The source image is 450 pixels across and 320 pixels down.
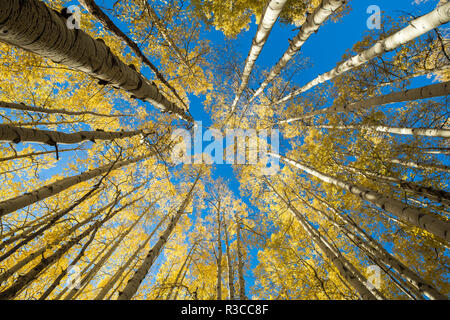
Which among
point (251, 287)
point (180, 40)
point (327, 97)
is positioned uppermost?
point (180, 40)

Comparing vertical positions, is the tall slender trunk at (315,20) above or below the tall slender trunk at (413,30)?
above

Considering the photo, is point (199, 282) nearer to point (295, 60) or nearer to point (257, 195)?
point (257, 195)

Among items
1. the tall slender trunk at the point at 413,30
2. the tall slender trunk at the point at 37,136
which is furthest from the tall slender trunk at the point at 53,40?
the tall slender trunk at the point at 413,30

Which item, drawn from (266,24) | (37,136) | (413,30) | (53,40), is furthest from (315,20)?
(37,136)

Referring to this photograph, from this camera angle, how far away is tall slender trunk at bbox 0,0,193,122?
977 millimetres

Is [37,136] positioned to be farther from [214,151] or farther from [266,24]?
[214,151]

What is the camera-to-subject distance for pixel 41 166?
6.42 meters

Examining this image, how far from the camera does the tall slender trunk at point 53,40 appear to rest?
3.20ft

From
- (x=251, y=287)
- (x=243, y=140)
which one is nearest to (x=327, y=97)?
(x=243, y=140)

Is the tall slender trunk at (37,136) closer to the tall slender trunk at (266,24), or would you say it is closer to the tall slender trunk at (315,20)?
the tall slender trunk at (266,24)

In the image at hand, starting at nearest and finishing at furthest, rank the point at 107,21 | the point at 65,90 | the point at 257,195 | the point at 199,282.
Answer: the point at 107,21 → the point at 65,90 → the point at 199,282 → the point at 257,195

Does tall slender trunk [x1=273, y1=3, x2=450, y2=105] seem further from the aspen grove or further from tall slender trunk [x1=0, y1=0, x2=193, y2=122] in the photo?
tall slender trunk [x1=0, y1=0, x2=193, y2=122]
